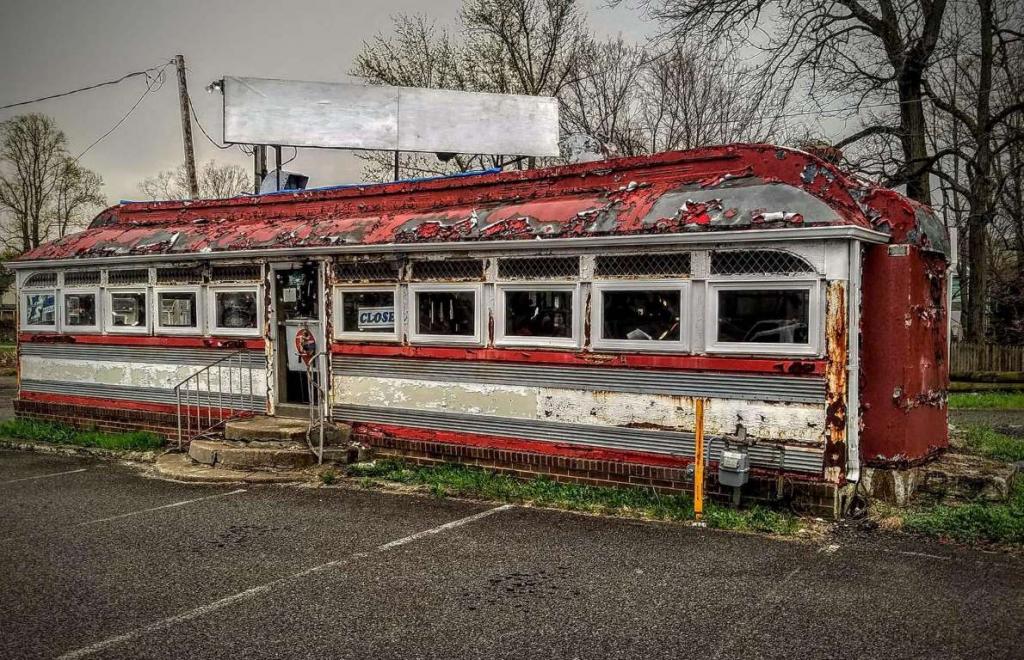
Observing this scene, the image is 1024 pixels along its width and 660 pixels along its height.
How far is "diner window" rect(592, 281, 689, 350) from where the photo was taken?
7.48 m

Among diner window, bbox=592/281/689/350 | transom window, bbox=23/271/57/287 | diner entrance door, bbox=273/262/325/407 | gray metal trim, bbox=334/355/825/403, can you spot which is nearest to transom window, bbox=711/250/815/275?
diner window, bbox=592/281/689/350

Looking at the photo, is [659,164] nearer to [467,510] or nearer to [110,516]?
[467,510]

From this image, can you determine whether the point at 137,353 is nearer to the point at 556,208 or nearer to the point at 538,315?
the point at 538,315

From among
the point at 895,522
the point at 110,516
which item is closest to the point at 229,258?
the point at 110,516

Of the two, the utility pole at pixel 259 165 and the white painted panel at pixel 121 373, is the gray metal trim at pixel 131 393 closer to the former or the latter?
the white painted panel at pixel 121 373

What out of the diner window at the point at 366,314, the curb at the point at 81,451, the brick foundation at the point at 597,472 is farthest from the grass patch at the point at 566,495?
the curb at the point at 81,451

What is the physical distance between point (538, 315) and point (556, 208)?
1053mm

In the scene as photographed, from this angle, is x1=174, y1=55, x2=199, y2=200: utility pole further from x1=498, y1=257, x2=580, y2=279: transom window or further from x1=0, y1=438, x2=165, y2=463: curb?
x1=498, y1=257, x2=580, y2=279: transom window

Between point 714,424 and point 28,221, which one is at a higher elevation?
point 28,221

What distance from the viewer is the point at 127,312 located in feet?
38.1

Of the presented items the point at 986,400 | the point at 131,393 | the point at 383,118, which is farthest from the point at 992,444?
the point at 131,393

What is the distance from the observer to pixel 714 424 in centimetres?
730

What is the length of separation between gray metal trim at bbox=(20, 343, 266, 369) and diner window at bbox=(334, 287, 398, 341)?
1.32 metres

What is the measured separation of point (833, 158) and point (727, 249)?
5.78 ft
